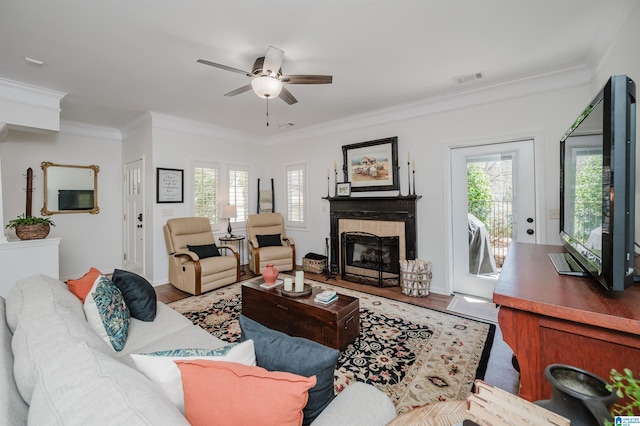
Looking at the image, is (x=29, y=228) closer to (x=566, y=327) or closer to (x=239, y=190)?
(x=239, y=190)

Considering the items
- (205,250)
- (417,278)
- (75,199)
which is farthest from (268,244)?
(75,199)

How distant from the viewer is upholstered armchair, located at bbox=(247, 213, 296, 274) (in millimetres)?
4605

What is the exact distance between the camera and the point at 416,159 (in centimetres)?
395

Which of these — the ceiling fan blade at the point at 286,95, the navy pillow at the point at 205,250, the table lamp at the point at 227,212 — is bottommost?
the navy pillow at the point at 205,250

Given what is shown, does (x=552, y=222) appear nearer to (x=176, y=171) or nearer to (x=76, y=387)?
(x=76, y=387)

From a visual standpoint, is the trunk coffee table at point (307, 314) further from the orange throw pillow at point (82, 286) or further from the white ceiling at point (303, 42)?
the white ceiling at point (303, 42)

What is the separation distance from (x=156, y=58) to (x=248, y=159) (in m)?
2.98

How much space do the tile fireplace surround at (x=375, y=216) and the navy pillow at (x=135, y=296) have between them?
3.11 meters

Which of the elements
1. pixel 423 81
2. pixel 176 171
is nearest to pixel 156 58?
pixel 176 171

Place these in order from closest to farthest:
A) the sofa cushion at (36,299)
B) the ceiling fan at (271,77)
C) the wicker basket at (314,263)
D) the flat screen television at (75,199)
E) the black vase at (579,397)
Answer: the black vase at (579,397), the sofa cushion at (36,299), the ceiling fan at (271,77), the flat screen television at (75,199), the wicker basket at (314,263)

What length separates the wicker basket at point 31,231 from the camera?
2957 millimetres

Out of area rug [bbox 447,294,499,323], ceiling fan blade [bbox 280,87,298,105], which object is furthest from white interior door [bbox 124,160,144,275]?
area rug [bbox 447,294,499,323]

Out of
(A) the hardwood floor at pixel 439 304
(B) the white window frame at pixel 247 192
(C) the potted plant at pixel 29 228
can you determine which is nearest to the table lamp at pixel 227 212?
(B) the white window frame at pixel 247 192

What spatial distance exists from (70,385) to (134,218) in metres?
4.77
